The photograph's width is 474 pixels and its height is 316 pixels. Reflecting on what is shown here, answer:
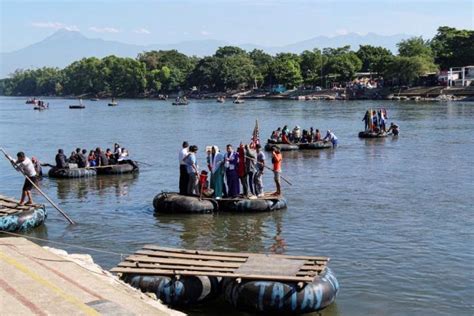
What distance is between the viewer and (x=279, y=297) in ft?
49.0

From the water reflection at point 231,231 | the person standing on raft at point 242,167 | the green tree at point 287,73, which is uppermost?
the green tree at point 287,73

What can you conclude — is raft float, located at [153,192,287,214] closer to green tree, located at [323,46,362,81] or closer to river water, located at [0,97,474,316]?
river water, located at [0,97,474,316]

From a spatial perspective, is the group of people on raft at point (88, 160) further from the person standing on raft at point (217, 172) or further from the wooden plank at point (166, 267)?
the wooden plank at point (166, 267)

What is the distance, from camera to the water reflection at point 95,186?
105 feet

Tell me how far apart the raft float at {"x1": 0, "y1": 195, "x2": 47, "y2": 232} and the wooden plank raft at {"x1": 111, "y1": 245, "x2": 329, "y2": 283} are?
7603mm

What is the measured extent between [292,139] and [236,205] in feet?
81.6

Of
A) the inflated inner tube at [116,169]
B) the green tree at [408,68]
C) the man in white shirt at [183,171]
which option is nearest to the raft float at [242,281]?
the man in white shirt at [183,171]

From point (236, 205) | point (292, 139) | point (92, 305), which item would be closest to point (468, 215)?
point (236, 205)

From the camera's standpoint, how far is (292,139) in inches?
1987

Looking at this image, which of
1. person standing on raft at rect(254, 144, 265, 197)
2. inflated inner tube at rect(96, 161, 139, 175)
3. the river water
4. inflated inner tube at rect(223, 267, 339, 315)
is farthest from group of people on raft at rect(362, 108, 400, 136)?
inflated inner tube at rect(223, 267, 339, 315)

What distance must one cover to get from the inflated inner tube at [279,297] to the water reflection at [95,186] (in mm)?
17295

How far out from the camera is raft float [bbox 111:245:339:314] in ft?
49.2

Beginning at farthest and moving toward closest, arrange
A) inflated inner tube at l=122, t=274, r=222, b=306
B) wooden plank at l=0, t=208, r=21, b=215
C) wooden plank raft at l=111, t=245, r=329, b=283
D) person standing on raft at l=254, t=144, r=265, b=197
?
1. person standing on raft at l=254, t=144, r=265, b=197
2. wooden plank at l=0, t=208, r=21, b=215
3. inflated inner tube at l=122, t=274, r=222, b=306
4. wooden plank raft at l=111, t=245, r=329, b=283

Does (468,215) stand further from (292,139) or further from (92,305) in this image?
(292,139)
